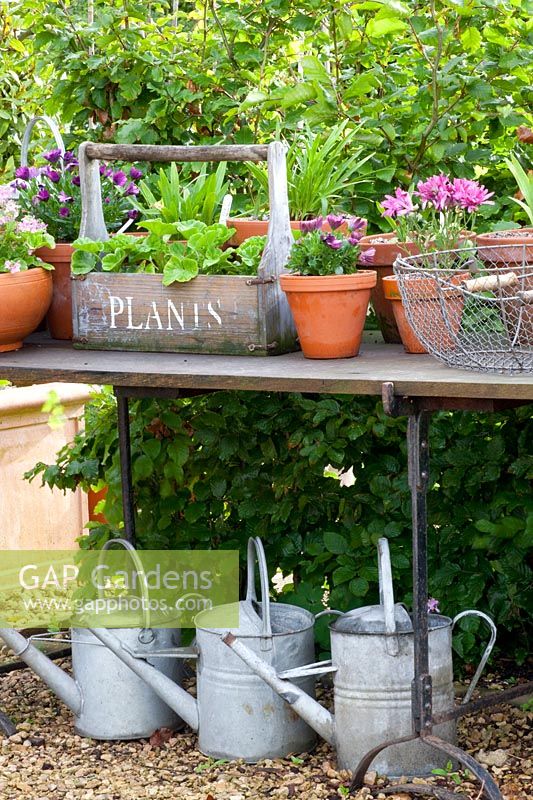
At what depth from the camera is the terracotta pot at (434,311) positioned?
262 cm

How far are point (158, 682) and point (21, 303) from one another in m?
1.02

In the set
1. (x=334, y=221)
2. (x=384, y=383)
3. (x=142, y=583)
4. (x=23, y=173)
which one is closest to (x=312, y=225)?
(x=334, y=221)

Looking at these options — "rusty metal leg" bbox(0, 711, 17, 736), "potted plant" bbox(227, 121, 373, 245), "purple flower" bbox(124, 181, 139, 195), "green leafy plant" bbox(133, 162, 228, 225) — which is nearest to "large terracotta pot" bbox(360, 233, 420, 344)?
"potted plant" bbox(227, 121, 373, 245)

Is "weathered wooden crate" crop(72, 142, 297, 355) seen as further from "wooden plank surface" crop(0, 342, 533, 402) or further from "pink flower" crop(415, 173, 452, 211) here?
"pink flower" crop(415, 173, 452, 211)

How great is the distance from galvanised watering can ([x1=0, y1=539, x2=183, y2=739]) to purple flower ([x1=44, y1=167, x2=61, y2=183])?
0.97 m

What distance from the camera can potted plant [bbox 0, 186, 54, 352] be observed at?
3031 mm

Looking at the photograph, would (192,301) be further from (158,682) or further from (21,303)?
(158,682)

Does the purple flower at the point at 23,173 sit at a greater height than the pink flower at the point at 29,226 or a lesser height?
greater

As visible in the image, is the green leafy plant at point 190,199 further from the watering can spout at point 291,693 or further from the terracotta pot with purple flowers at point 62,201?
the watering can spout at point 291,693

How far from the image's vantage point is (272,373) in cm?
263

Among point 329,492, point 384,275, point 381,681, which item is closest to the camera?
point 381,681

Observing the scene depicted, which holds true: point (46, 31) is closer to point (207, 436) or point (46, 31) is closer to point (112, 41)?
point (112, 41)

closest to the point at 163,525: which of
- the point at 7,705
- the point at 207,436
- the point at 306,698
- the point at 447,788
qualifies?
the point at 207,436

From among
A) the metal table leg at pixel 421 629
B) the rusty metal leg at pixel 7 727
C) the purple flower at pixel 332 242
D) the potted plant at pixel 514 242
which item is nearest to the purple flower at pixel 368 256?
the purple flower at pixel 332 242
